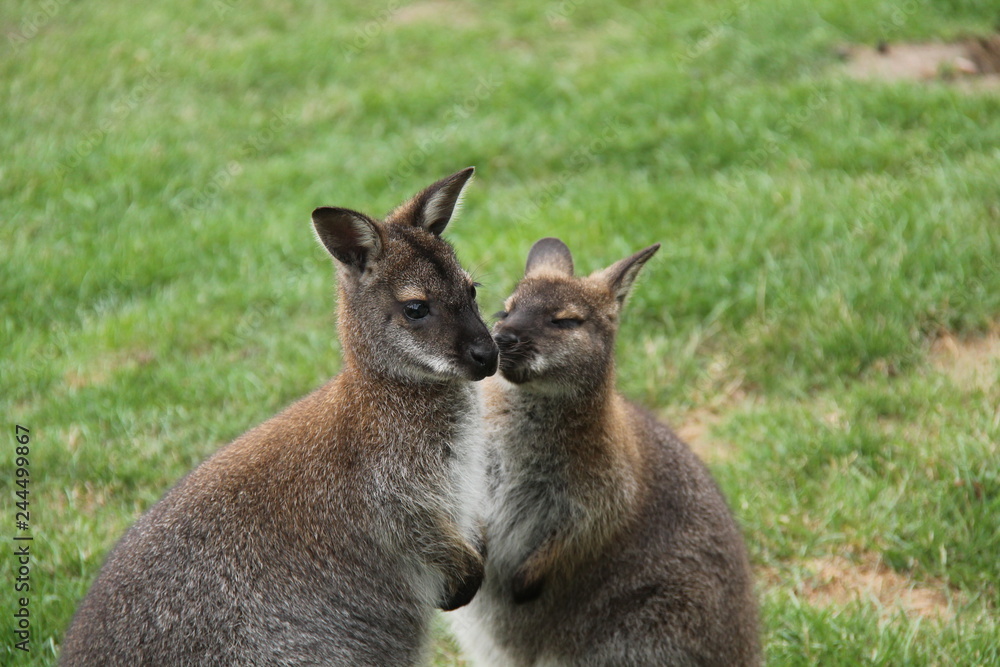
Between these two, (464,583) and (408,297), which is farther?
(464,583)

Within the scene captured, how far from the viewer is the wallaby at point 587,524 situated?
446 centimetres

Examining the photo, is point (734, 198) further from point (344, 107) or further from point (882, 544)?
point (344, 107)

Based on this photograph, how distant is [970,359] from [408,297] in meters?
3.94

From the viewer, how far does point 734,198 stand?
25.5ft

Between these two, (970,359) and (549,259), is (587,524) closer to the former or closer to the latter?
(549,259)

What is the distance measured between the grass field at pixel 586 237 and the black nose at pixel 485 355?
2.00 metres

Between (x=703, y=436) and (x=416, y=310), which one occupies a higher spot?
(x=416, y=310)

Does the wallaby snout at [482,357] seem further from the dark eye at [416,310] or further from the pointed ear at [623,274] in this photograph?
the pointed ear at [623,274]

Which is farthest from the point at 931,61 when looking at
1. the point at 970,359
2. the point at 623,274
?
the point at 623,274

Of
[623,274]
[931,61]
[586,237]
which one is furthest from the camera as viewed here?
[931,61]

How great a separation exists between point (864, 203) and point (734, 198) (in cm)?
90

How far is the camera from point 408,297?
13.5 ft

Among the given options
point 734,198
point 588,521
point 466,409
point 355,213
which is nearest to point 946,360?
point 734,198

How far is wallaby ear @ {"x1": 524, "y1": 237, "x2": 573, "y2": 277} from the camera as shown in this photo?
5000 mm
